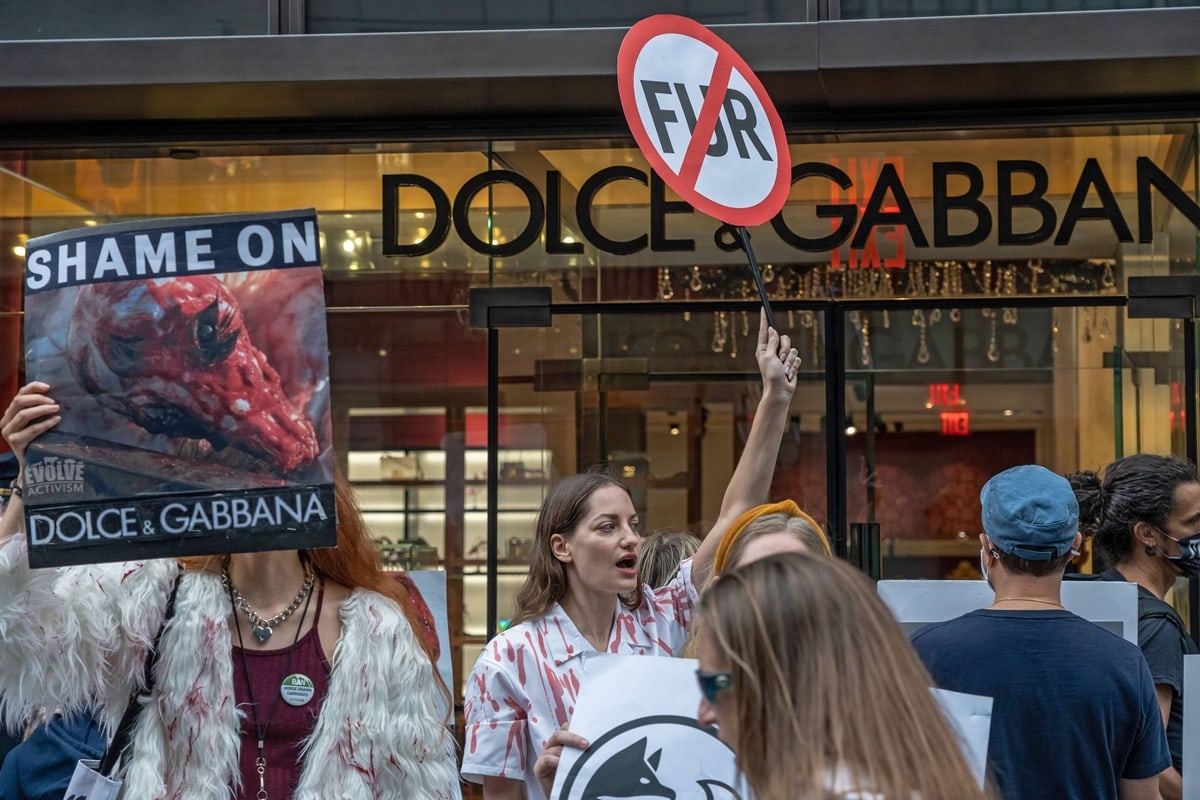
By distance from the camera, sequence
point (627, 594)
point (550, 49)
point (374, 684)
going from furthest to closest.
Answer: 1. point (550, 49)
2. point (627, 594)
3. point (374, 684)

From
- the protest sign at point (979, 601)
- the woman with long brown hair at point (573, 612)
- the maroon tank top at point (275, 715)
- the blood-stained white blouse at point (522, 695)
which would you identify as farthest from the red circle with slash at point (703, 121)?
the maroon tank top at point (275, 715)

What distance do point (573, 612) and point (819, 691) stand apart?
1896 millimetres

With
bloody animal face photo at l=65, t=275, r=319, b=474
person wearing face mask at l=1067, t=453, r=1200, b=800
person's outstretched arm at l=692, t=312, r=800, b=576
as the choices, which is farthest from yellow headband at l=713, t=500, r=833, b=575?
bloody animal face photo at l=65, t=275, r=319, b=474

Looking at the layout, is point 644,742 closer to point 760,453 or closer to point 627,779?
point 627,779

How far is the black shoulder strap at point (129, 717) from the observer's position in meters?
3.32

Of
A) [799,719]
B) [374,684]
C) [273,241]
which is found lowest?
[374,684]

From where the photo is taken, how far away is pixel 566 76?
7258mm

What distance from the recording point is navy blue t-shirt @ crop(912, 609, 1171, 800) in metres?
3.11

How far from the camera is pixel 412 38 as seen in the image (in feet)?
23.8

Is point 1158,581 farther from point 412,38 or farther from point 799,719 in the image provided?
point 412,38

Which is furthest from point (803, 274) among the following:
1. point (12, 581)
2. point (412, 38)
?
point (12, 581)

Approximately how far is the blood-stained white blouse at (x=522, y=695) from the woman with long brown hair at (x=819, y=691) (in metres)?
1.51

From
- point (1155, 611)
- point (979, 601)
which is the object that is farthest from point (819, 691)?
point (1155, 611)

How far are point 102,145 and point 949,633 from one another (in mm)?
6408
